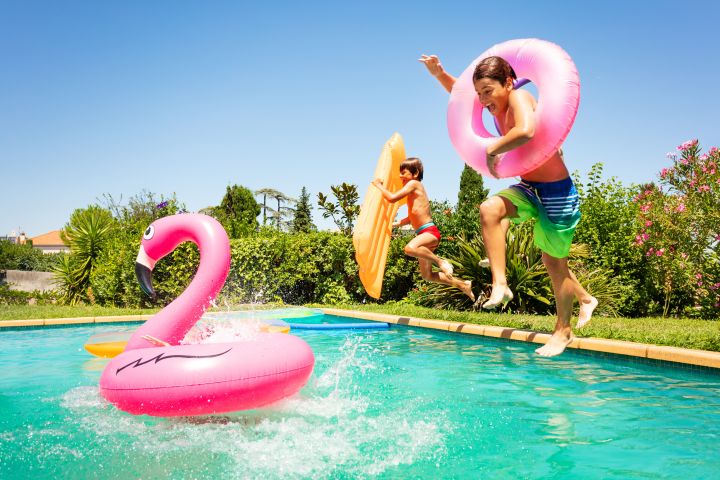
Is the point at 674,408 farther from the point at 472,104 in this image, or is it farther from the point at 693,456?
the point at 472,104

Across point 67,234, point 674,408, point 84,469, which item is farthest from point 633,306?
point 67,234

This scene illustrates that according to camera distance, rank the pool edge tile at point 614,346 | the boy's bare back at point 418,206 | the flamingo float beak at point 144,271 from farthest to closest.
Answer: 1. the boy's bare back at point 418,206
2. the pool edge tile at point 614,346
3. the flamingo float beak at point 144,271

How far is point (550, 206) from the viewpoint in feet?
14.1

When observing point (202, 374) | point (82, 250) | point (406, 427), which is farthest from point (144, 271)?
point (82, 250)

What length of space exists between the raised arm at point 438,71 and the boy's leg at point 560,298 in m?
1.64

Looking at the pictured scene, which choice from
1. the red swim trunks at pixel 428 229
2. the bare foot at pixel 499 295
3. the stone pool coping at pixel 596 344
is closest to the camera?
the bare foot at pixel 499 295

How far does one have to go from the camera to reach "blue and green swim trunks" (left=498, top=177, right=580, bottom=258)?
4.28 meters

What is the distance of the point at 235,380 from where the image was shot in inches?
164

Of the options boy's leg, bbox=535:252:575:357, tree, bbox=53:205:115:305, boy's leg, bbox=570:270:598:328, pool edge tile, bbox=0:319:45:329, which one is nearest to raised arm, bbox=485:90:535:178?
boy's leg, bbox=535:252:575:357

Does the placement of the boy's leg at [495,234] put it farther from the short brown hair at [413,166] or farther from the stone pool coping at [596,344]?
the short brown hair at [413,166]

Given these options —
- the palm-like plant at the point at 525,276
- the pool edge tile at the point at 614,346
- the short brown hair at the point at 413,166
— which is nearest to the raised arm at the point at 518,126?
the short brown hair at the point at 413,166

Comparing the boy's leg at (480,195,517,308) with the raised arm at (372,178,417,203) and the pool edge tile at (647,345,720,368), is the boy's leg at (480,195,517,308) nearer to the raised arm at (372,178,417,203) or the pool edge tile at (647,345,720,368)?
the raised arm at (372,178,417,203)

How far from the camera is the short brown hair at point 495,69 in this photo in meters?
3.98

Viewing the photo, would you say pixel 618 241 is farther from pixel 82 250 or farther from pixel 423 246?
pixel 82 250
